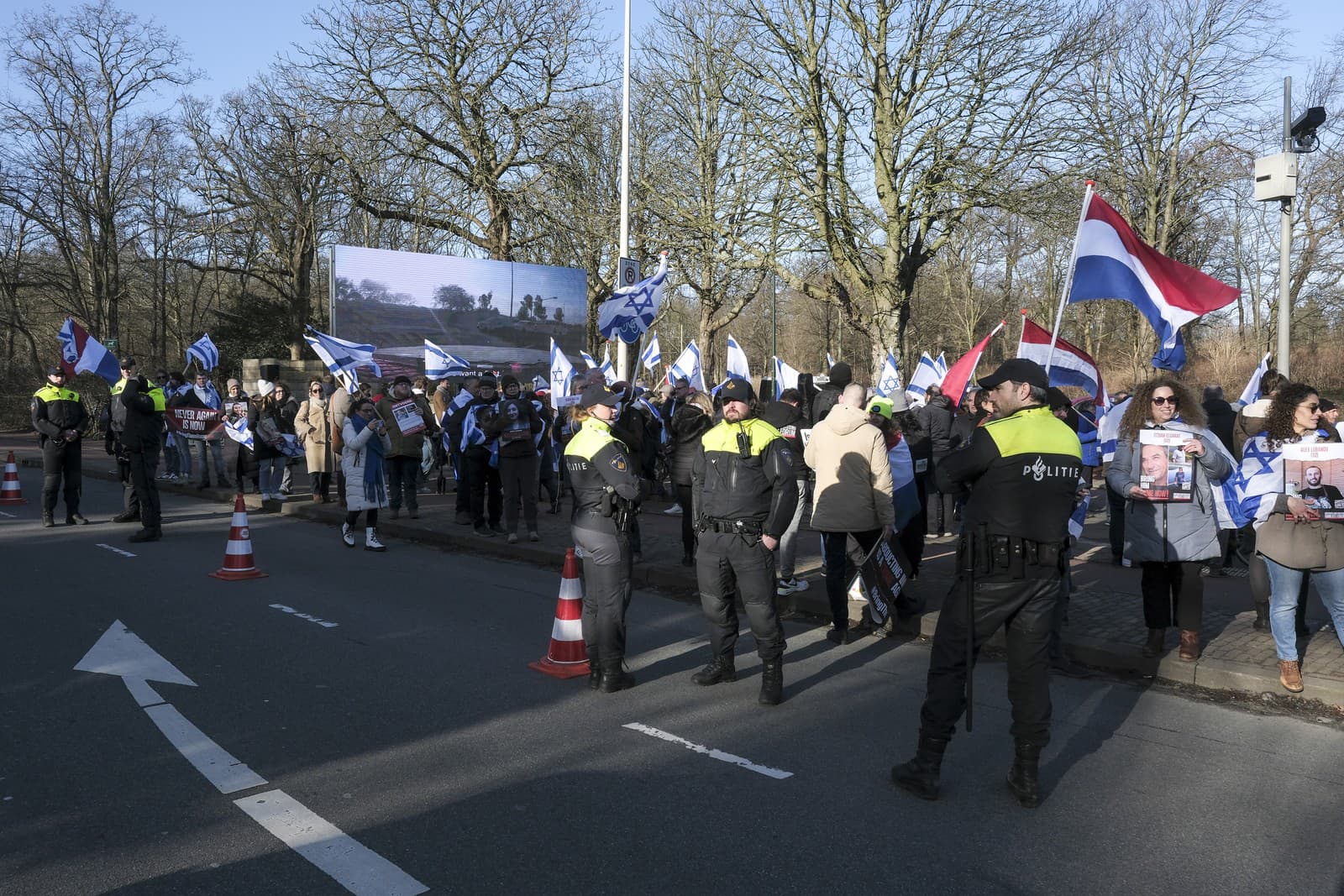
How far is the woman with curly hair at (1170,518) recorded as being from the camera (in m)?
6.52

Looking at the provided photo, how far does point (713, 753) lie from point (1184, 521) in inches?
134

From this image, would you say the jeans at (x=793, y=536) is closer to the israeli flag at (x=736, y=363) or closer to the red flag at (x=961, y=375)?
the red flag at (x=961, y=375)

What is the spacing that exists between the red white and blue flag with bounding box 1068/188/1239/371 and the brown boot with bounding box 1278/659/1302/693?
2451mm

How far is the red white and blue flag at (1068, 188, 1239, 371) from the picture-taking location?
7414 millimetres

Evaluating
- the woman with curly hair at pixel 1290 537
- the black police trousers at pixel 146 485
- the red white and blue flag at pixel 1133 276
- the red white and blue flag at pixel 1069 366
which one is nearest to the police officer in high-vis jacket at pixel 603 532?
the red white and blue flag at pixel 1133 276

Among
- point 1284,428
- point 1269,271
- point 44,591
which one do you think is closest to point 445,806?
point 1284,428

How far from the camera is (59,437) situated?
12.9m

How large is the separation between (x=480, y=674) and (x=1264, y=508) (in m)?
4.87

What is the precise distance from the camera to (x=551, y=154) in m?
28.6

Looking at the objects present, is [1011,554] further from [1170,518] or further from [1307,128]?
[1307,128]

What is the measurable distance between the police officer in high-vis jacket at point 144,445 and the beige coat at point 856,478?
821cm

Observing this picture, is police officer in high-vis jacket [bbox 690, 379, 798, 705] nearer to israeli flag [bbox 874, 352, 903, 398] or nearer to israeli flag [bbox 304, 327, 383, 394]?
israeli flag [bbox 874, 352, 903, 398]

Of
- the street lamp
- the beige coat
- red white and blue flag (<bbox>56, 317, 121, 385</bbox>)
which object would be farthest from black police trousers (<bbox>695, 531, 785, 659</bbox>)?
red white and blue flag (<bbox>56, 317, 121, 385</bbox>)

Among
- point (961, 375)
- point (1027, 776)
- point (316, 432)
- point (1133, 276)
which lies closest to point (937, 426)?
point (961, 375)
